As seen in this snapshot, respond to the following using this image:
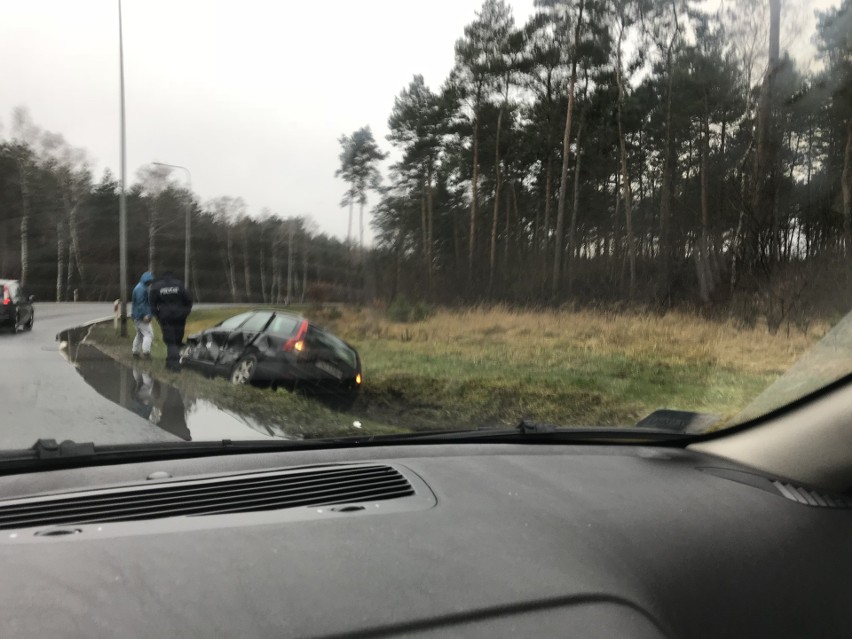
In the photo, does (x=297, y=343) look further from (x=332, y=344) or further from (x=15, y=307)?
(x=15, y=307)

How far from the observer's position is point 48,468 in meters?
2.86

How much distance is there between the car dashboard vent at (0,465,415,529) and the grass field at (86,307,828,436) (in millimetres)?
1370

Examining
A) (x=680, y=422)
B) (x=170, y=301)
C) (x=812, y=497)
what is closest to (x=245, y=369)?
(x=170, y=301)

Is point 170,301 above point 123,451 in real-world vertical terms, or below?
above

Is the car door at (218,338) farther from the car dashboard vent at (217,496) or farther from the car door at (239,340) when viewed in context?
the car dashboard vent at (217,496)

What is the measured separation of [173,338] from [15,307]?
1.15 meters

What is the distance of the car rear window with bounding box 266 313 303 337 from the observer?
5.38 metres

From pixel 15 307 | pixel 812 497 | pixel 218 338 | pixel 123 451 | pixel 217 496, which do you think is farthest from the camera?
pixel 218 338

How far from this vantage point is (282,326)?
5402mm

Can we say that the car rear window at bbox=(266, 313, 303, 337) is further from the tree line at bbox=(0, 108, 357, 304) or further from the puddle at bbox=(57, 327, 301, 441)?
the puddle at bbox=(57, 327, 301, 441)

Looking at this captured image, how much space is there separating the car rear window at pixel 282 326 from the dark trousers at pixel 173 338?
2.14 ft

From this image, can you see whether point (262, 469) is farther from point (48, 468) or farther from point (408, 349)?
point (408, 349)

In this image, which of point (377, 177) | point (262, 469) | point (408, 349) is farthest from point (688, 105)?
point (262, 469)

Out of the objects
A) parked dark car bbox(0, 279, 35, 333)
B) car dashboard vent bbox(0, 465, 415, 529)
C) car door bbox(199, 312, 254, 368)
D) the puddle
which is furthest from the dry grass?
car dashboard vent bbox(0, 465, 415, 529)
